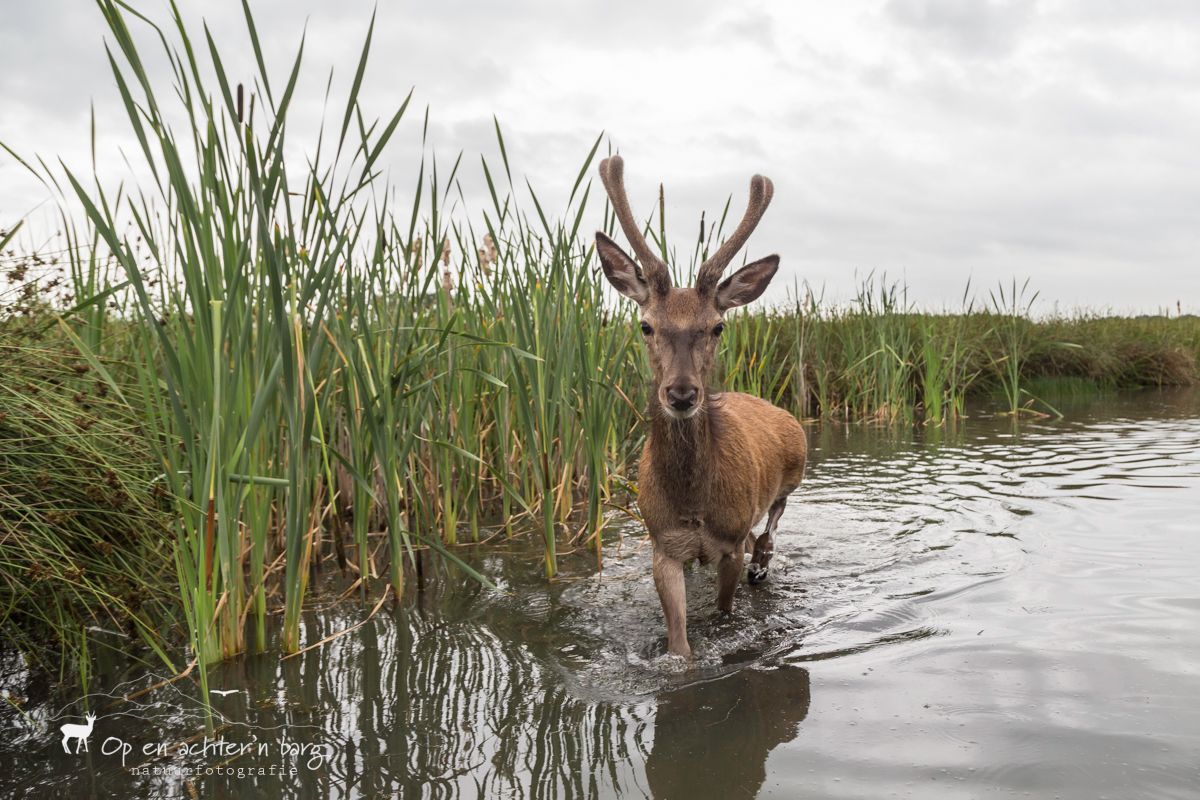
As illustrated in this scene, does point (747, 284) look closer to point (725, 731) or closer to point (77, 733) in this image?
point (725, 731)

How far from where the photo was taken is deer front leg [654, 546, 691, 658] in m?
3.78

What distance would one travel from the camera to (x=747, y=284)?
14.4 ft

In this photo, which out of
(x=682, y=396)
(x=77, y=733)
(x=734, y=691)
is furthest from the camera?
(x=682, y=396)

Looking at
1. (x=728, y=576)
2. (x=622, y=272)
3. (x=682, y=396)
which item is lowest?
(x=728, y=576)

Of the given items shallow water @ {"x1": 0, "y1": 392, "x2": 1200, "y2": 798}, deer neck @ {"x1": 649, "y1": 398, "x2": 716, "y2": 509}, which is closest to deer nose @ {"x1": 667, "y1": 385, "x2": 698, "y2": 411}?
deer neck @ {"x1": 649, "y1": 398, "x2": 716, "y2": 509}

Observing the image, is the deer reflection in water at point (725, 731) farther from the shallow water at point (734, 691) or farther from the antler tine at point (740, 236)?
the antler tine at point (740, 236)

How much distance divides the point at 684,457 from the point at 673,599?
650mm

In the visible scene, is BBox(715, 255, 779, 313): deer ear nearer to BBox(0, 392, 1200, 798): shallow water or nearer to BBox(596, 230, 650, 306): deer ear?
BBox(596, 230, 650, 306): deer ear

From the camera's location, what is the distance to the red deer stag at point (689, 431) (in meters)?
3.88

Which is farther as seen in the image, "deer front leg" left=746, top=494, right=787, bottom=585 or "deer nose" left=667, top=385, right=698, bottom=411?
"deer front leg" left=746, top=494, right=787, bottom=585

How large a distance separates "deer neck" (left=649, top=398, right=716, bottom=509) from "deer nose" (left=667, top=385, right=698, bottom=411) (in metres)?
0.38

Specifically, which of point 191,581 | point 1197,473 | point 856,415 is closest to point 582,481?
point 191,581

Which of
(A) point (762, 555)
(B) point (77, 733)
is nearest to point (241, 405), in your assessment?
(B) point (77, 733)

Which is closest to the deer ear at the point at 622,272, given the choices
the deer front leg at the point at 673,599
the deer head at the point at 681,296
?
the deer head at the point at 681,296
